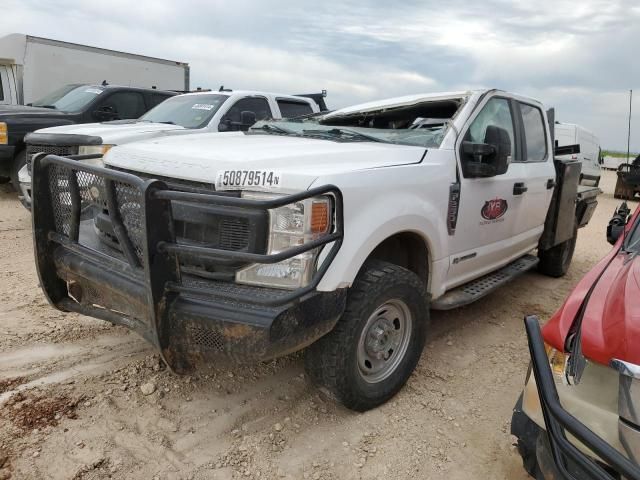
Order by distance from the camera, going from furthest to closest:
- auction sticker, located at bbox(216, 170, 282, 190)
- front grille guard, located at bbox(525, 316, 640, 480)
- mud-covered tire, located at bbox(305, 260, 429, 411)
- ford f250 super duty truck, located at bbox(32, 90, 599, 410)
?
1. mud-covered tire, located at bbox(305, 260, 429, 411)
2. auction sticker, located at bbox(216, 170, 282, 190)
3. ford f250 super duty truck, located at bbox(32, 90, 599, 410)
4. front grille guard, located at bbox(525, 316, 640, 480)

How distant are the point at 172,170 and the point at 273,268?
79cm

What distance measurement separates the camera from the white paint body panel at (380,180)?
8.25 ft

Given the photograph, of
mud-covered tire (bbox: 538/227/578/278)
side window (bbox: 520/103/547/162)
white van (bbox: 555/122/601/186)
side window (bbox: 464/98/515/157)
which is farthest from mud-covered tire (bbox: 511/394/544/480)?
white van (bbox: 555/122/601/186)

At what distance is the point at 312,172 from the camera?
2.47 meters

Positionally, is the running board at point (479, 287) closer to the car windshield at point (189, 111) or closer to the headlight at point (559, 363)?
the headlight at point (559, 363)

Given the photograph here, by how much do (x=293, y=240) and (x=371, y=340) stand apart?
2.88 feet

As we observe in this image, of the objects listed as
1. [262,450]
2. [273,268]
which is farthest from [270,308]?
[262,450]

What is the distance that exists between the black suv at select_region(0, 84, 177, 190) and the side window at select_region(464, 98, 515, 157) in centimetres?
640

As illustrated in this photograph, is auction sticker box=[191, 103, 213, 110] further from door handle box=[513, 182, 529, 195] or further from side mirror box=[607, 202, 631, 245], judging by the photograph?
side mirror box=[607, 202, 631, 245]

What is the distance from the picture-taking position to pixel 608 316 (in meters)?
1.90

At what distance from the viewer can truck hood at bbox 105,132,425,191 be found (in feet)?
8.28

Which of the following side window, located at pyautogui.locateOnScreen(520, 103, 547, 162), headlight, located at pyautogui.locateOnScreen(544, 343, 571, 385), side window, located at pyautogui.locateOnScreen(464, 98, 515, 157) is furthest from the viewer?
side window, located at pyautogui.locateOnScreen(520, 103, 547, 162)

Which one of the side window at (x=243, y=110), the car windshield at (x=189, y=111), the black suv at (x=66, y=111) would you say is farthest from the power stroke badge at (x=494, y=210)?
the black suv at (x=66, y=111)

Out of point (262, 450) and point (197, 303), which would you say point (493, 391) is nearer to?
point (262, 450)
